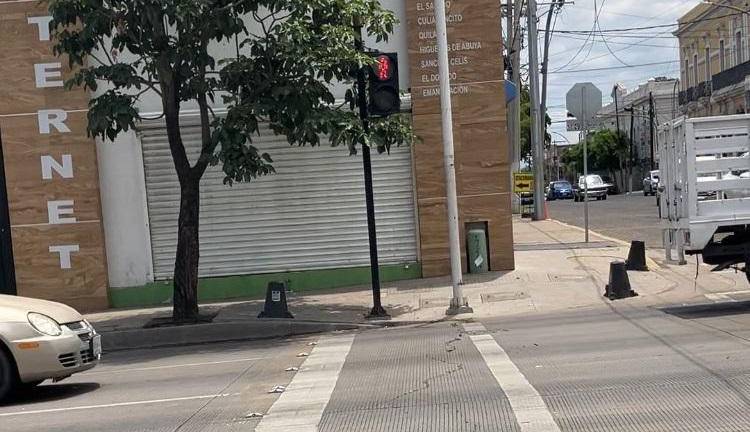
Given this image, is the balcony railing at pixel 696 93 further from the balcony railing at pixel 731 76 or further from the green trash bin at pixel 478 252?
the green trash bin at pixel 478 252

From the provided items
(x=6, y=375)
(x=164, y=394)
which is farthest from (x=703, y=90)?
(x=6, y=375)

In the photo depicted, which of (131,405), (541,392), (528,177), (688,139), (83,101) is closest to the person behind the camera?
(541,392)

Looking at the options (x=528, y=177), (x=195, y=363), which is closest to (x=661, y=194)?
(x=195, y=363)

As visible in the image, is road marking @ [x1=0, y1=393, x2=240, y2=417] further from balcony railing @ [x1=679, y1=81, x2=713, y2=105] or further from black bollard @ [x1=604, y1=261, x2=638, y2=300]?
balcony railing @ [x1=679, y1=81, x2=713, y2=105]

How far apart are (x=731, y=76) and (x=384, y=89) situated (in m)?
45.9

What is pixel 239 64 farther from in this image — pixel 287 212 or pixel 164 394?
pixel 164 394

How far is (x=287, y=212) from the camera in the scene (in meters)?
16.4

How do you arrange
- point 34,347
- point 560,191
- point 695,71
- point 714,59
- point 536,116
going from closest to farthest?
point 34,347
point 536,116
point 714,59
point 695,71
point 560,191

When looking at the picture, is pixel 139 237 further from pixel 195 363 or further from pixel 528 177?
pixel 528 177

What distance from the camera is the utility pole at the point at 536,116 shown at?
31655 mm

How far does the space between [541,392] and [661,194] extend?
6924mm

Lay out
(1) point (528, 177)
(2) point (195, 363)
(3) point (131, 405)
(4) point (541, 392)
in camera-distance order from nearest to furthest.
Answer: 1. (4) point (541, 392)
2. (3) point (131, 405)
3. (2) point (195, 363)
4. (1) point (528, 177)

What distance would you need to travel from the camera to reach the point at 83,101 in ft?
A: 52.3

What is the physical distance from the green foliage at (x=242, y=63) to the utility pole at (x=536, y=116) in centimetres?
2018
